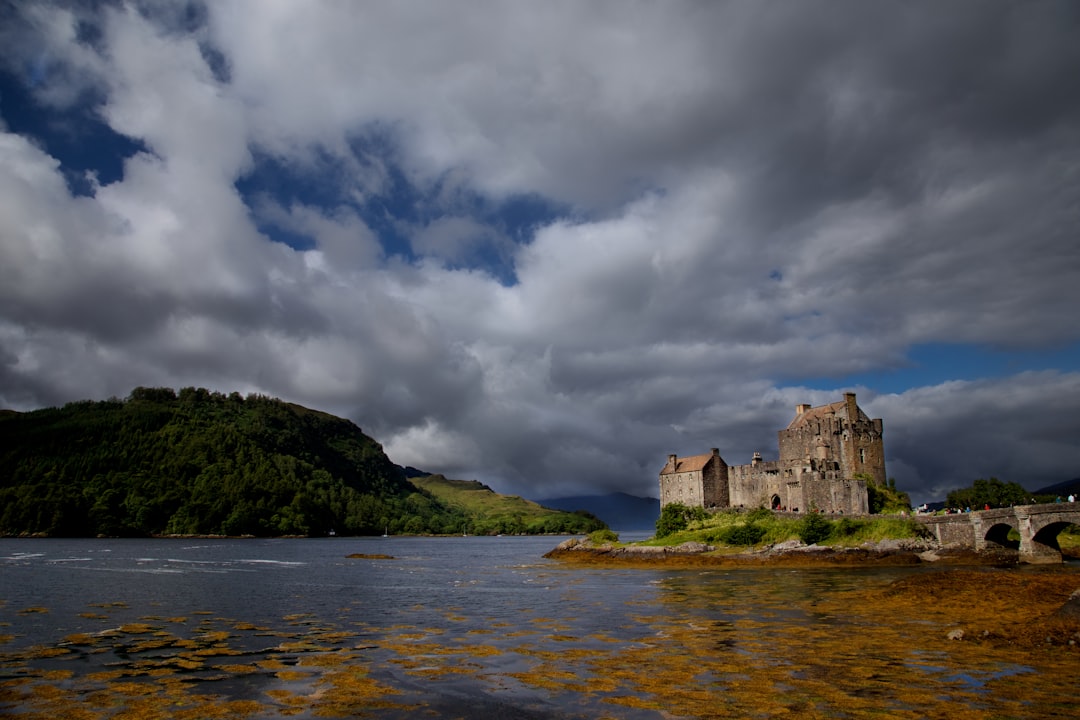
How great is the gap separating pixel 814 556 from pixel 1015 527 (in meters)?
18.4

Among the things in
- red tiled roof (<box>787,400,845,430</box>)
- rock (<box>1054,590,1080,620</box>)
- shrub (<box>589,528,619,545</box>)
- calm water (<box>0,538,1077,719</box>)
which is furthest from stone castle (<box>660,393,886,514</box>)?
rock (<box>1054,590,1080,620</box>)

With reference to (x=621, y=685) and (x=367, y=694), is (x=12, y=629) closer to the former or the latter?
(x=367, y=694)

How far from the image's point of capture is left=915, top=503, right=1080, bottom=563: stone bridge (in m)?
60.7

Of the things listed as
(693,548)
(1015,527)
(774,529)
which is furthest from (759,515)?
(1015,527)

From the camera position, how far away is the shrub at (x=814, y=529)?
76500mm

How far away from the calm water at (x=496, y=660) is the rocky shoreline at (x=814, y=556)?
82.2 ft

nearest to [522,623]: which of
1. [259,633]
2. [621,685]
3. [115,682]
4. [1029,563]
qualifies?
[259,633]

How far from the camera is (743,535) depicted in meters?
81.0

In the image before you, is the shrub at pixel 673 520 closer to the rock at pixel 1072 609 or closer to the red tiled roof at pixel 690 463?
the red tiled roof at pixel 690 463

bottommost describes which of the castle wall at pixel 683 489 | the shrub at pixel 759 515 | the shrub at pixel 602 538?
the shrub at pixel 602 538

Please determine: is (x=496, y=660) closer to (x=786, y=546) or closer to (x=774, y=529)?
(x=786, y=546)

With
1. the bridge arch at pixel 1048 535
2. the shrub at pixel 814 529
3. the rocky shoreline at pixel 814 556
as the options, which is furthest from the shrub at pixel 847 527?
the bridge arch at pixel 1048 535

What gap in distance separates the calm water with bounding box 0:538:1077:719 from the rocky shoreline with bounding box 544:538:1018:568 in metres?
25.1

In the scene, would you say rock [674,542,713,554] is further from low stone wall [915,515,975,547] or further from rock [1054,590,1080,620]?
rock [1054,590,1080,620]
